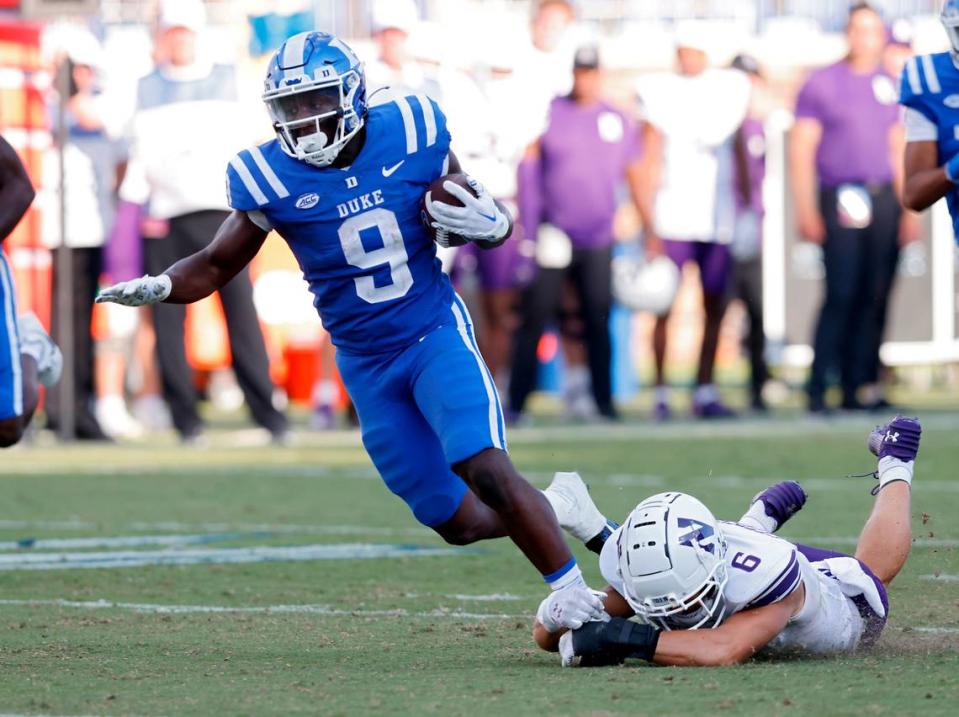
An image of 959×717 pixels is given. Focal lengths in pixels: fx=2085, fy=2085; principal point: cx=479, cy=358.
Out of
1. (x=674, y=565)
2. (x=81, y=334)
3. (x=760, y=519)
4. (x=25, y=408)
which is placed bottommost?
(x=81, y=334)

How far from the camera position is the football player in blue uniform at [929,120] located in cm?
734

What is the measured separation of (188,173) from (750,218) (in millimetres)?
4322

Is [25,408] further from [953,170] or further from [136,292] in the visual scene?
[953,170]

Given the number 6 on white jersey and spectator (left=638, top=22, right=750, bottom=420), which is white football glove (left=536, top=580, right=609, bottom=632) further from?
spectator (left=638, top=22, right=750, bottom=420)

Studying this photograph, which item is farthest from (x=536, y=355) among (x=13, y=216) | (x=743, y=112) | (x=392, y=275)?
(x=392, y=275)

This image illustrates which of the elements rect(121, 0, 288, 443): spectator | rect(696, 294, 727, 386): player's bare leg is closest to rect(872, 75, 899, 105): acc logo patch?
rect(696, 294, 727, 386): player's bare leg

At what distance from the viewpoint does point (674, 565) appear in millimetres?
4988

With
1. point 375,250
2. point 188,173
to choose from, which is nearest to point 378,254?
point 375,250

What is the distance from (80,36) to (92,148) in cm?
107

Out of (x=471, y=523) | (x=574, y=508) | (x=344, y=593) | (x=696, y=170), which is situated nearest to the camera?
(x=574, y=508)

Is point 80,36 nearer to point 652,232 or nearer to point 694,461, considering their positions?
point 652,232

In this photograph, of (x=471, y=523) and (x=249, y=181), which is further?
(x=471, y=523)

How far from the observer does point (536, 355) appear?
14.5 metres

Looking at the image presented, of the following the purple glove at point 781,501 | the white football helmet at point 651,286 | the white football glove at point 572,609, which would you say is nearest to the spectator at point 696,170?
the white football helmet at point 651,286
